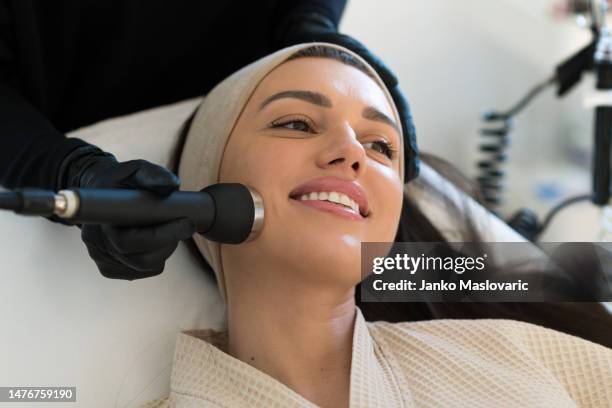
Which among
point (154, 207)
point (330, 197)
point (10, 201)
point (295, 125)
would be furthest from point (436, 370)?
point (10, 201)

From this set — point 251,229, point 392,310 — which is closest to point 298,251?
point 251,229

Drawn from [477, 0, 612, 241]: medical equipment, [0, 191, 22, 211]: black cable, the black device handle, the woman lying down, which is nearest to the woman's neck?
the woman lying down

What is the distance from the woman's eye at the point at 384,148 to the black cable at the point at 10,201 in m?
0.63

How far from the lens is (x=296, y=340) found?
112 cm

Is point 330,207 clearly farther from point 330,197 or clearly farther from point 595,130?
point 595,130

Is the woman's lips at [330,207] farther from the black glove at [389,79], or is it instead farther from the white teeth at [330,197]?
the black glove at [389,79]

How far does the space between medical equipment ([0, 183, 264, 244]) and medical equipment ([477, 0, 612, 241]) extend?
1051mm

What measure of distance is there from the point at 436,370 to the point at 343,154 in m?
0.36

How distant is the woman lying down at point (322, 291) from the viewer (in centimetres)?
105

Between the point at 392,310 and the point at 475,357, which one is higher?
the point at 392,310

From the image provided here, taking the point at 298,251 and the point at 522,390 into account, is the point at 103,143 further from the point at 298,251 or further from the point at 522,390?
the point at 522,390

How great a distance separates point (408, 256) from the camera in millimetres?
1417

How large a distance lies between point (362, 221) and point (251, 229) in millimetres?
165

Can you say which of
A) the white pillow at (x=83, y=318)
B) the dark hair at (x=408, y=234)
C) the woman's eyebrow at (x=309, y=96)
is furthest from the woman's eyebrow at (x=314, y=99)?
the white pillow at (x=83, y=318)
